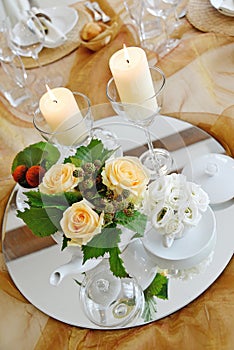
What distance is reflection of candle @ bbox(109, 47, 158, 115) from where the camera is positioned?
0.98m

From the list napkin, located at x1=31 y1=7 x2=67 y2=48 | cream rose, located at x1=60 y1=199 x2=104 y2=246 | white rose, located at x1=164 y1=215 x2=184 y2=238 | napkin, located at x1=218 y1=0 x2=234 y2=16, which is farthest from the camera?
napkin, located at x1=31 y1=7 x2=67 y2=48

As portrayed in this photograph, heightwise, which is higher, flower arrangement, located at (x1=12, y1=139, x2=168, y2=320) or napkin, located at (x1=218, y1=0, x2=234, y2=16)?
flower arrangement, located at (x1=12, y1=139, x2=168, y2=320)

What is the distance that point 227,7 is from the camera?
51.3 inches

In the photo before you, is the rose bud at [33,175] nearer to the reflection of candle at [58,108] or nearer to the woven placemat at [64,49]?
the reflection of candle at [58,108]

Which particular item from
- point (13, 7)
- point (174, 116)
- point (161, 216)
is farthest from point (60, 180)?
point (13, 7)

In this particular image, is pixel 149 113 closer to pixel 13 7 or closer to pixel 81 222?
pixel 81 222

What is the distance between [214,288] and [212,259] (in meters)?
0.06

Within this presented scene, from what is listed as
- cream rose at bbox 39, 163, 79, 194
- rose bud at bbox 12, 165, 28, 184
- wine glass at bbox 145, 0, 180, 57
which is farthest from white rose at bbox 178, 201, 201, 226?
wine glass at bbox 145, 0, 180, 57

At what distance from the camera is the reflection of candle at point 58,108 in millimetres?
1051

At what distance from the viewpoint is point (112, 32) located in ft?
4.41

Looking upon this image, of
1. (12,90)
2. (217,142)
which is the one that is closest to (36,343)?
(217,142)

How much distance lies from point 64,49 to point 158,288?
2.49 feet

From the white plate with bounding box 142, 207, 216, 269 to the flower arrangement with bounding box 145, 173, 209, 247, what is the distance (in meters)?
0.03

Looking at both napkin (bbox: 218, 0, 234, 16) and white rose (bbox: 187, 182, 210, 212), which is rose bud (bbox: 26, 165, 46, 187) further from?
napkin (bbox: 218, 0, 234, 16)
